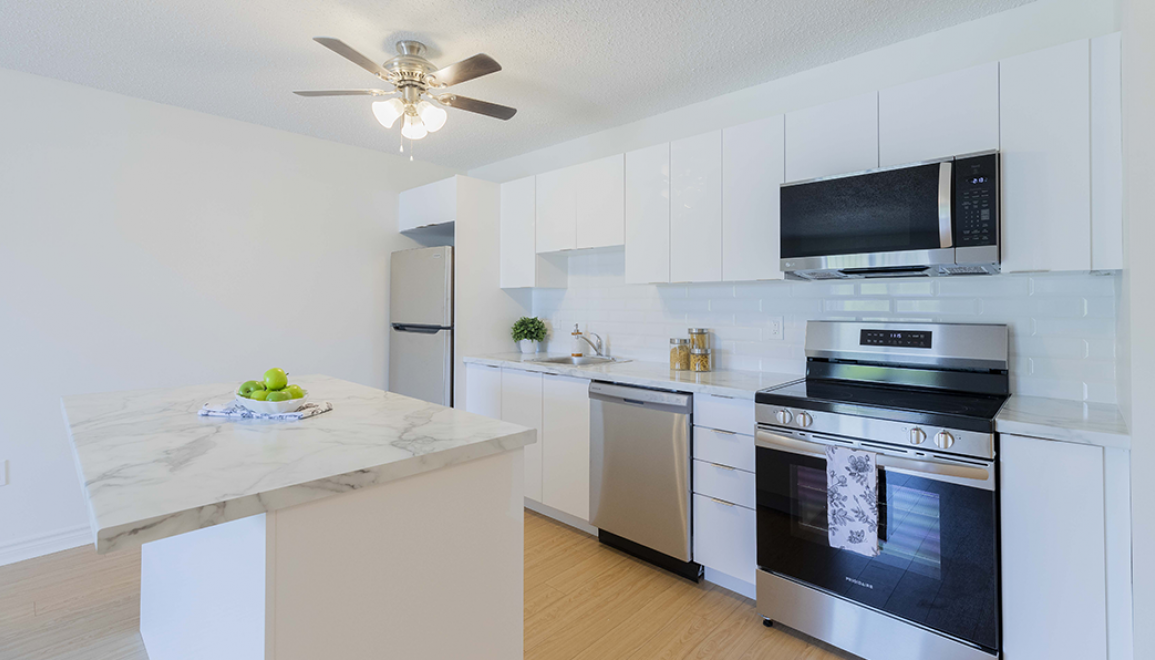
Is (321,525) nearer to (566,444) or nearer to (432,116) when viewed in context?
(432,116)

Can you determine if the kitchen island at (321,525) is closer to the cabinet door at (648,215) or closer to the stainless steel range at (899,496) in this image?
the stainless steel range at (899,496)

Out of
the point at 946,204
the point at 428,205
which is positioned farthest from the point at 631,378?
the point at 428,205

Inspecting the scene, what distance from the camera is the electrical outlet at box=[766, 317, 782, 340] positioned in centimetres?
262

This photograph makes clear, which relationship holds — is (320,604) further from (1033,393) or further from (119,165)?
(119,165)

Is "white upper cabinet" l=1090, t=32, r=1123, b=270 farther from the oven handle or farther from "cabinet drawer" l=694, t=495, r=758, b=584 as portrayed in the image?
"cabinet drawer" l=694, t=495, r=758, b=584

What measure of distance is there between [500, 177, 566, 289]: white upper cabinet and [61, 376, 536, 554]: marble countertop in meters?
1.85

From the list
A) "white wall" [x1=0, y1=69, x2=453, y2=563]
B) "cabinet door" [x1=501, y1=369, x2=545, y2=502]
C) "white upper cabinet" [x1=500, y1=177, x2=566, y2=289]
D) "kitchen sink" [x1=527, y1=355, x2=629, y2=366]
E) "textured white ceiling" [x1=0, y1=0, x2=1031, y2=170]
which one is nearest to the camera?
"textured white ceiling" [x1=0, y1=0, x2=1031, y2=170]

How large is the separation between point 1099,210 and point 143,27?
3648 mm

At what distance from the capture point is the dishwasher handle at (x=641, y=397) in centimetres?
235

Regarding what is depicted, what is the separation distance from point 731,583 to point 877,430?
1.02 m

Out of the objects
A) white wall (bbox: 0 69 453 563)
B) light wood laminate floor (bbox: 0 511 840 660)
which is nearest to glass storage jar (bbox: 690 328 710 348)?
light wood laminate floor (bbox: 0 511 840 660)

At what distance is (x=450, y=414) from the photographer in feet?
5.22

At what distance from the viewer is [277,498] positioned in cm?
94

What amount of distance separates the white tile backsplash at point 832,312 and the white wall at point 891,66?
82cm
